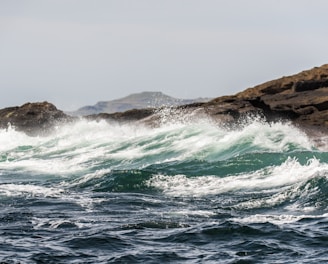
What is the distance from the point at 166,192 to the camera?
27.9 metres

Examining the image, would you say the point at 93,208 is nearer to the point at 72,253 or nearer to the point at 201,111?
the point at 72,253

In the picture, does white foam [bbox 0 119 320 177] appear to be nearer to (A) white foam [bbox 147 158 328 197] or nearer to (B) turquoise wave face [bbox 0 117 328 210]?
(B) turquoise wave face [bbox 0 117 328 210]

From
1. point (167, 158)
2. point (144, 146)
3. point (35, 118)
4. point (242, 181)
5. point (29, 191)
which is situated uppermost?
point (35, 118)

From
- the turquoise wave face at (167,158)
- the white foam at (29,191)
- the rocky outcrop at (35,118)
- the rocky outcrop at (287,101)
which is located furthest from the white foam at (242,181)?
the rocky outcrop at (35,118)

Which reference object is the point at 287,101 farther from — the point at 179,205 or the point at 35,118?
the point at 35,118

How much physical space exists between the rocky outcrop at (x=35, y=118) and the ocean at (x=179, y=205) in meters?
23.0

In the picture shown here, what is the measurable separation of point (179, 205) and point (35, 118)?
52050mm

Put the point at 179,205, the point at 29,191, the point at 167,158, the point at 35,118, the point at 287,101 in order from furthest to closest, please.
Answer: the point at 35,118, the point at 287,101, the point at 167,158, the point at 29,191, the point at 179,205

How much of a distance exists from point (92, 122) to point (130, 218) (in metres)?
50.7

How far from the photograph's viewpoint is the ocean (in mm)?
16266

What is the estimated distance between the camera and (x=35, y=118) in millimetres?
74375

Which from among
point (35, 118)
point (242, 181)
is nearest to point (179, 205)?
point (242, 181)

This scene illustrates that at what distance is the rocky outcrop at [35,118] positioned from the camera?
7262cm

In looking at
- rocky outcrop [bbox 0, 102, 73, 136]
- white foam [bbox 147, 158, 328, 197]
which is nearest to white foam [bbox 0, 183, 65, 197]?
A: white foam [bbox 147, 158, 328, 197]
